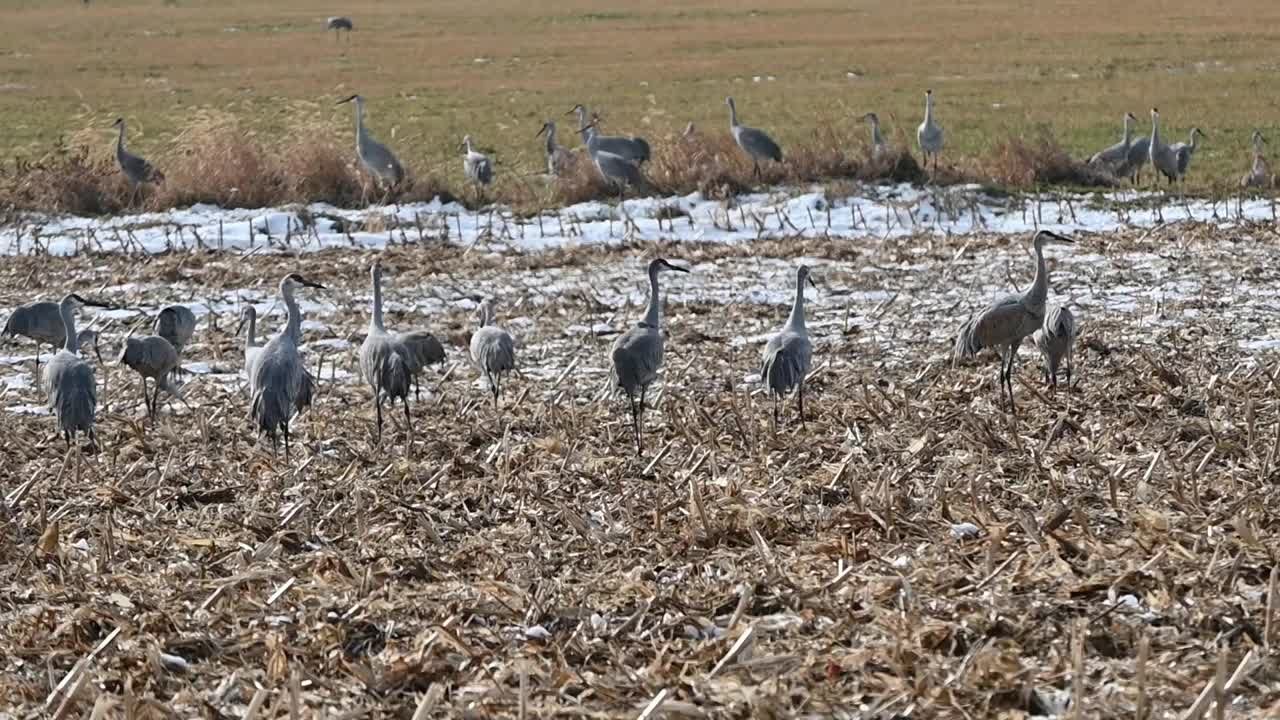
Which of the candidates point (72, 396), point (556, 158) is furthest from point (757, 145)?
point (72, 396)

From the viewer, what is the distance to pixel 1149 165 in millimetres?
20188

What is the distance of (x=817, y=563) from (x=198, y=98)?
29145 millimetres

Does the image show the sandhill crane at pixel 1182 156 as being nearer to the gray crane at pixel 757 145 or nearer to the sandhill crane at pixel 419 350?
the gray crane at pixel 757 145

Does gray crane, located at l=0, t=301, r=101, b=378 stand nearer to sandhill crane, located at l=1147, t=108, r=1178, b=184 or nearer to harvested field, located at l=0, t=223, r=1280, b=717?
harvested field, located at l=0, t=223, r=1280, b=717

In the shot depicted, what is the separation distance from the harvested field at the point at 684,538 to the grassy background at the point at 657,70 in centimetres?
1031

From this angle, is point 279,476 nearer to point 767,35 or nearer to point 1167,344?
point 1167,344

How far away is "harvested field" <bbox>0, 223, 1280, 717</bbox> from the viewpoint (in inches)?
193

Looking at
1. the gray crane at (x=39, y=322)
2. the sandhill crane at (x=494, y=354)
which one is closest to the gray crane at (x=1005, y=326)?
the sandhill crane at (x=494, y=354)

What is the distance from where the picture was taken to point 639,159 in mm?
19266

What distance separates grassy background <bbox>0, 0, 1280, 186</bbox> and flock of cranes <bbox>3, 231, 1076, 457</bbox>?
9683 mm

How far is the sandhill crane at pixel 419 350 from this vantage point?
8.98 meters

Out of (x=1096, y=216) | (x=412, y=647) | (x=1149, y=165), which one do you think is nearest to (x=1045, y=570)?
(x=412, y=647)

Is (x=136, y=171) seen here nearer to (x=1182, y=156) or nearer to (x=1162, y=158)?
(x=1162, y=158)

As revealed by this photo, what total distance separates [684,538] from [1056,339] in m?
3.51
